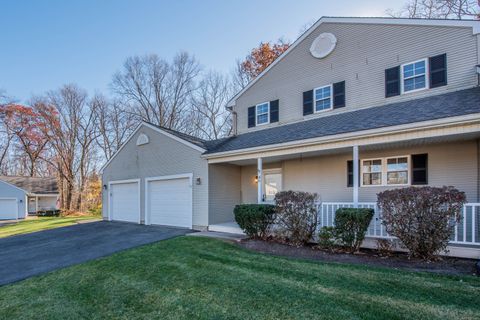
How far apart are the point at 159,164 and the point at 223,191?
11.0 feet

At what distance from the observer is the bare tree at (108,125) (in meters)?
28.1

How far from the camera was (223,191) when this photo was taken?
1112cm

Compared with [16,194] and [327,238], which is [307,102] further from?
[16,194]

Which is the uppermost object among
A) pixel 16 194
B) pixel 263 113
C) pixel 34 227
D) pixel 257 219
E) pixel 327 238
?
pixel 263 113

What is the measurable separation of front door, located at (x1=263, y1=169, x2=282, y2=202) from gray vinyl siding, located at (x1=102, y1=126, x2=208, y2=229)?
2771 millimetres

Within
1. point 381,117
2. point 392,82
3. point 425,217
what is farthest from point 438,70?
point 425,217

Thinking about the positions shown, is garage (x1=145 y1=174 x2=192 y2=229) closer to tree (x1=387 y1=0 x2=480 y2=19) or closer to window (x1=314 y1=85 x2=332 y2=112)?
window (x1=314 y1=85 x2=332 y2=112)

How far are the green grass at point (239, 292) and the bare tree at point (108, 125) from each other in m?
24.5

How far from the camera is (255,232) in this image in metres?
8.35

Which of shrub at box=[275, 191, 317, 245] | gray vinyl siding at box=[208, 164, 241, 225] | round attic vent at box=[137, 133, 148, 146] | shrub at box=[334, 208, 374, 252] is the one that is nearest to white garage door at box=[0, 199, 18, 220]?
round attic vent at box=[137, 133, 148, 146]

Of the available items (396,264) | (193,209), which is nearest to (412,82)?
(396,264)

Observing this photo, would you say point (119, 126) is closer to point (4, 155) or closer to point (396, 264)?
point (4, 155)

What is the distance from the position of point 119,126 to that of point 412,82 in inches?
1065

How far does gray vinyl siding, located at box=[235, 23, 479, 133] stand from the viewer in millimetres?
7969
